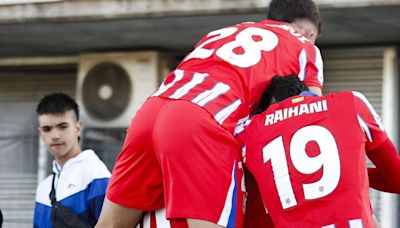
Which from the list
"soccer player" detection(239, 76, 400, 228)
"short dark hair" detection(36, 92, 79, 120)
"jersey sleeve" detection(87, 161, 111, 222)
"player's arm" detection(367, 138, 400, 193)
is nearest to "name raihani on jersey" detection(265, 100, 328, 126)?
"soccer player" detection(239, 76, 400, 228)

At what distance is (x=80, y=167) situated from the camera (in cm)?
548

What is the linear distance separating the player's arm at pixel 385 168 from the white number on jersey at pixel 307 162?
267 mm

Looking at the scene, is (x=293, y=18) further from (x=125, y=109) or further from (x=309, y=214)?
(x=125, y=109)

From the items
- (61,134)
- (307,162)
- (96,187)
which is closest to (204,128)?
(307,162)

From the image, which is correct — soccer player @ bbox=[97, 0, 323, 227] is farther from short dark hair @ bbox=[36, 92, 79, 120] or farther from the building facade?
the building facade

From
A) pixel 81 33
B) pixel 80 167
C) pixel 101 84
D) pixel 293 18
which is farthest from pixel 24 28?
pixel 293 18

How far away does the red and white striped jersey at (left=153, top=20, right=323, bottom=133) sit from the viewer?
397 centimetres

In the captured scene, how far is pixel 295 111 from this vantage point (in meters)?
3.82

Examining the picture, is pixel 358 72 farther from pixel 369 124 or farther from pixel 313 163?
pixel 313 163

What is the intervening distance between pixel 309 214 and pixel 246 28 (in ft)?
3.39

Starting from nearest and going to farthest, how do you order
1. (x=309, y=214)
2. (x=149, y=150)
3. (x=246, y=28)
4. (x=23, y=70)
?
(x=309, y=214), (x=149, y=150), (x=246, y=28), (x=23, y=70)

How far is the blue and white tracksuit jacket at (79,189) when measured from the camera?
5277 millimetres

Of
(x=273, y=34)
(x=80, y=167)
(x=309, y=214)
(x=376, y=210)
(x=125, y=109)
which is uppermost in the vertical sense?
(x=273, y=34)

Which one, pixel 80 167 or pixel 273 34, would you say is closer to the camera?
pixel 273 34
